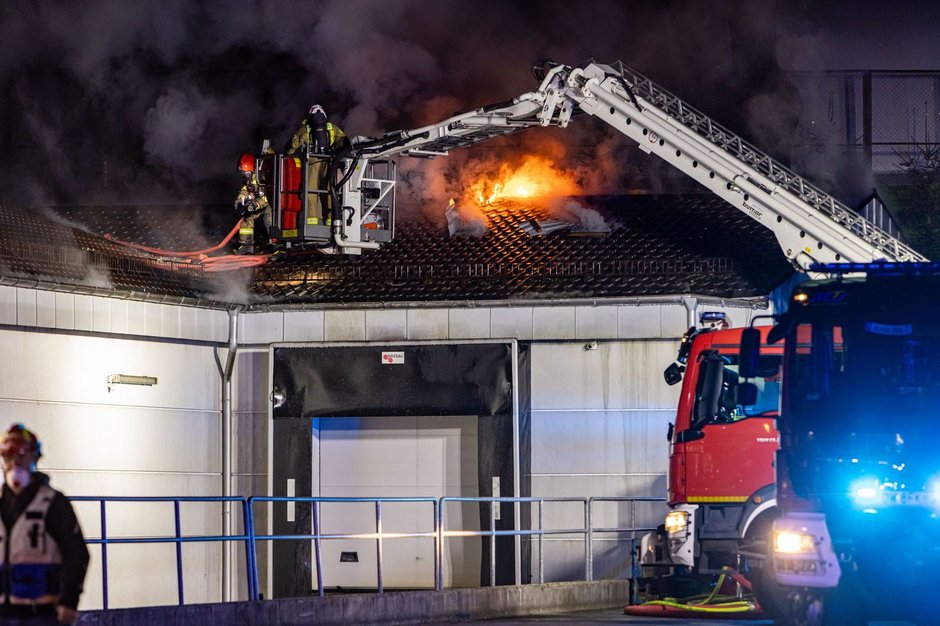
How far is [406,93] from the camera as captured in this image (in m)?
29.7

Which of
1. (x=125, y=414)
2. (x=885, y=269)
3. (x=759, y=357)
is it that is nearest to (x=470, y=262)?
(x=125, y=414)

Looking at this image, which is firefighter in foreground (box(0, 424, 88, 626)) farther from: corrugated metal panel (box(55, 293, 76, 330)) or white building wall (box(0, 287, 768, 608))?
white building wall (box(0, 287, 768, 608))

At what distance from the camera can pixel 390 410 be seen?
75.5 ft

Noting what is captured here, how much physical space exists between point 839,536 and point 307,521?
1301 cm

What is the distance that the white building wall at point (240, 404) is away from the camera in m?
21.1

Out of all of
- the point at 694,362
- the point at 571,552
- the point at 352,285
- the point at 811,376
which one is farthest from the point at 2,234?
the point at 811,376

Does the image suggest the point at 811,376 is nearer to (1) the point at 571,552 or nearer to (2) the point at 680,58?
(1) the point at 571,552

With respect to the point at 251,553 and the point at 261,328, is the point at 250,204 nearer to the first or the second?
the point at 261,328

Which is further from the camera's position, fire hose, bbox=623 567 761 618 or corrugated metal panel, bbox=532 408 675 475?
corrugated metal panel, bbox=532 408 675 475

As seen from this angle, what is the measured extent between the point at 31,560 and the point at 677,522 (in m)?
8.37

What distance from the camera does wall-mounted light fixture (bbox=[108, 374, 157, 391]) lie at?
70.3 ft

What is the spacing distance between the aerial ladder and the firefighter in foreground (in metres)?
11.8

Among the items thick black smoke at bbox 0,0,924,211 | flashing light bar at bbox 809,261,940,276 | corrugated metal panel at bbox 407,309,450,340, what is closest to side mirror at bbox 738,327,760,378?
flashing light bar at bbox 809,261,940,276

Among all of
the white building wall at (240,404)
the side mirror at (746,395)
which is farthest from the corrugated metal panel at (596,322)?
the side mirror at (746,395)
